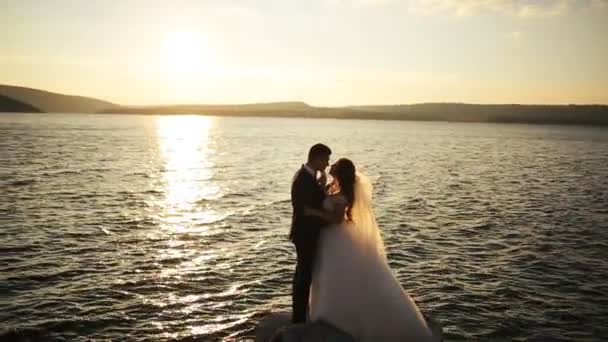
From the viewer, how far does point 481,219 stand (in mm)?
27281

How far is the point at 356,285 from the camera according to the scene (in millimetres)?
9227

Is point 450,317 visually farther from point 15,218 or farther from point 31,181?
point 31,181

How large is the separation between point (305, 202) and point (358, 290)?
2.01m

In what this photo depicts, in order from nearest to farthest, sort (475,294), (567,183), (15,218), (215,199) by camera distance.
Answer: (475,294), (15,218), (215,199), (567,183)

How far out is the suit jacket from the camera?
8773mm

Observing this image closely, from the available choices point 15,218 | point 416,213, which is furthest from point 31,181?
point 416,213

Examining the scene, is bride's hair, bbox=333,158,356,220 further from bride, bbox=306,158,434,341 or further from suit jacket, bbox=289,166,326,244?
suit jacket, bbox=289,166,326,244

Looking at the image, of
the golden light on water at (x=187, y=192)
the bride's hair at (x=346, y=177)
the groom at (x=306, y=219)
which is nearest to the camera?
the groom at (x=306, y=219)

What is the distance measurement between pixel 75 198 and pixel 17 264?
46.1 feet

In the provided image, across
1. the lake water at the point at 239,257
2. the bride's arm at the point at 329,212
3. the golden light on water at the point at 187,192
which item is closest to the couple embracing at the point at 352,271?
the bride's arm at the point at 329,212

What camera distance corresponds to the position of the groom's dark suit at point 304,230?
8.79 m

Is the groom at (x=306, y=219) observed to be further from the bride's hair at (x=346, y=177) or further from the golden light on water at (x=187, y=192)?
the golden light on water at (x=187, y=192)

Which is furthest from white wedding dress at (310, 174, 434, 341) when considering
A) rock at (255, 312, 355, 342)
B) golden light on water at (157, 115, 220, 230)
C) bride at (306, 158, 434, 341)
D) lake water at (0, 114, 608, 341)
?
golden light on water at (157, 115, 220, 230)

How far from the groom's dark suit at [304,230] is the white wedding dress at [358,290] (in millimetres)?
229
